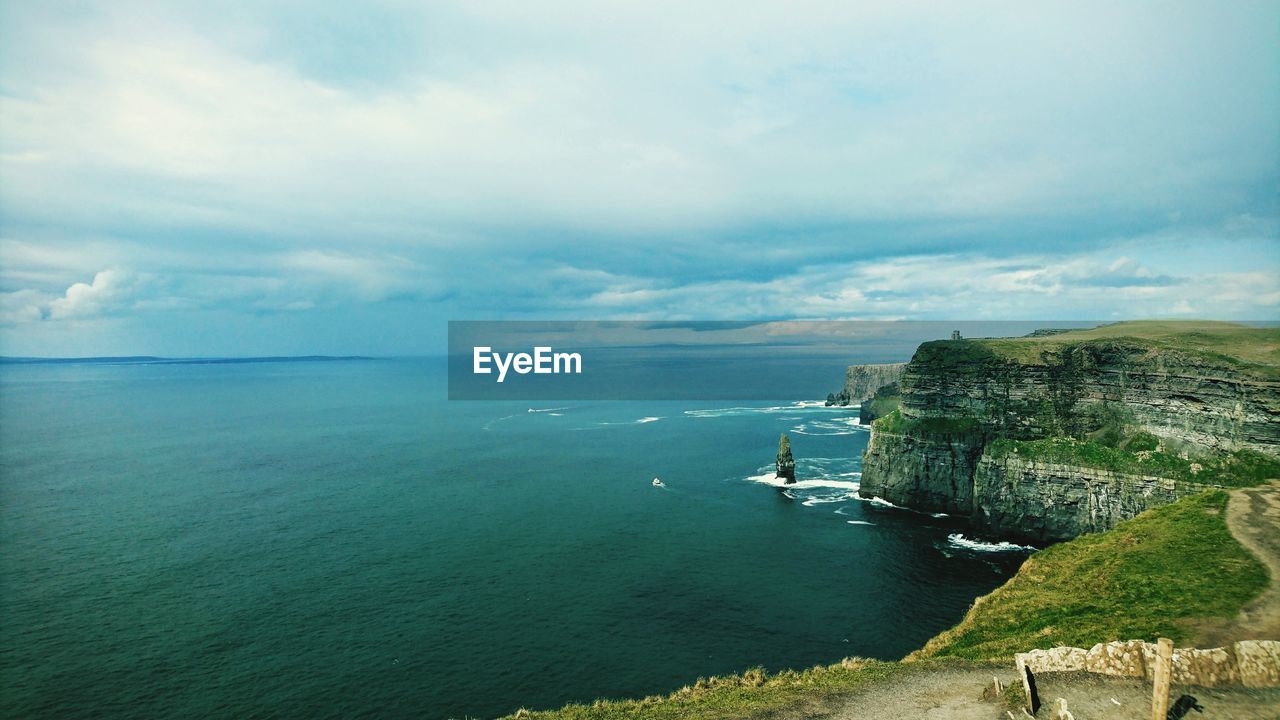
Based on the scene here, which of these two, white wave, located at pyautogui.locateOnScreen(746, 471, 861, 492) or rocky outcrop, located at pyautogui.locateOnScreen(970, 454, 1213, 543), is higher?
rocky outcrop, located at pyautogui.locateOnScreen(970, 454, 1213, 543)

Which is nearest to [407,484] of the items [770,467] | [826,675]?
[770,467]

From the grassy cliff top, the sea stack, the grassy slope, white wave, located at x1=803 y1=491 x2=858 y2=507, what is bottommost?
white wave, located at x1=803 y1=491 x2=858 y2=507

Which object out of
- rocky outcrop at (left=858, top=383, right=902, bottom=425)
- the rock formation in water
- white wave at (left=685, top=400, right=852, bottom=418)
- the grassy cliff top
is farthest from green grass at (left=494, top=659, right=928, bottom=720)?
white wave at (left=685, top=400, right=852, bottom=418)

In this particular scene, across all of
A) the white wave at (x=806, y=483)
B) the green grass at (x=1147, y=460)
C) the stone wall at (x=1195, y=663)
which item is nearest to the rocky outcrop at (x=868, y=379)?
the white wave at (x=806, y=483)

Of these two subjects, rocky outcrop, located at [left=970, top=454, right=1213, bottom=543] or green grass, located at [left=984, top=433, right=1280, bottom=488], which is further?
Result: rocky outcrop, located at [left=970, top=454, right=1213, bottom=543]

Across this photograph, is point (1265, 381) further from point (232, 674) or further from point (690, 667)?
point (232, 674)

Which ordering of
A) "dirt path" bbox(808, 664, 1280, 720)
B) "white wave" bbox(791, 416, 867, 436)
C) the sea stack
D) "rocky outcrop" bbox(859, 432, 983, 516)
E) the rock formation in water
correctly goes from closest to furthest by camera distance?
"dirt path" bbox(808, 664, 1280, 720)
the rock formation in water
"rocky outcrop" bbox(859, 432, 983, 516)
the sea stack
"white wave" bbox(791, 416, 867, 436)

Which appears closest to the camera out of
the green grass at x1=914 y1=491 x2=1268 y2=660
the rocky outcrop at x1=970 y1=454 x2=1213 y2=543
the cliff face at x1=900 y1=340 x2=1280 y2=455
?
the green grass at x1=914 y1=491 x2=1268 y2=660

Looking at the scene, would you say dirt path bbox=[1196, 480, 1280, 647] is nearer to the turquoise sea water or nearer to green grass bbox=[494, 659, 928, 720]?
green grass bbox=[494, 659, 928, 720]
